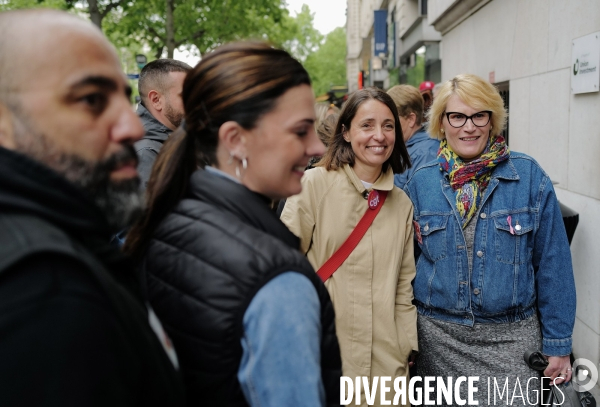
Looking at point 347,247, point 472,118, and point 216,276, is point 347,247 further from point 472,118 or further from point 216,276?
point 216,276

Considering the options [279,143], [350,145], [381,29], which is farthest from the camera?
[381,29]

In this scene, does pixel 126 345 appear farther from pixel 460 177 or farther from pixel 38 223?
pixel 460 177

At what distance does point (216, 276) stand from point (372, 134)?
2.13 meters

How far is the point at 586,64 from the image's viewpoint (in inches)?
171

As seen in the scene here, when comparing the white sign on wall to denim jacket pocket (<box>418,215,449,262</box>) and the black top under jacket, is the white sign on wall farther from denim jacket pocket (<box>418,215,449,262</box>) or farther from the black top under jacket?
the black top under jacket

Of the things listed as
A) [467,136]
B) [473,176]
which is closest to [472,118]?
[467,136]

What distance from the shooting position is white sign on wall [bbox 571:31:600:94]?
4105 millimetres

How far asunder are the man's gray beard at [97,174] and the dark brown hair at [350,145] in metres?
2.16

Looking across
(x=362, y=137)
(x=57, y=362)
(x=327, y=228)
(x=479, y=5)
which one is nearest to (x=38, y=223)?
(x=57, y=362)

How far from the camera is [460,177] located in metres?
3.03

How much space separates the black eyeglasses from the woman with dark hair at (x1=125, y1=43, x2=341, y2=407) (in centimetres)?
172

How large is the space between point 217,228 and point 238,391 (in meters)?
0.39

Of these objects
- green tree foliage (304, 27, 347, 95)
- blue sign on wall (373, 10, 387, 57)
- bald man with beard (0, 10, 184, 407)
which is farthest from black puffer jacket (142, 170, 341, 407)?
green tree foliage (304, 27, 347, 95)

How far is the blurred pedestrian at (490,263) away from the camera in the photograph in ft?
9.40
